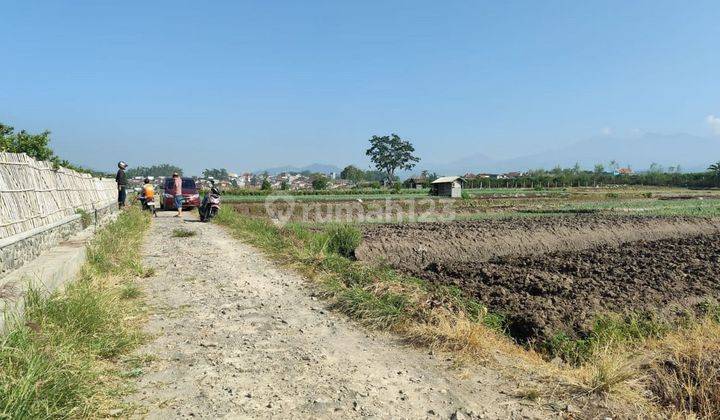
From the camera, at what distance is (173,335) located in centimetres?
459

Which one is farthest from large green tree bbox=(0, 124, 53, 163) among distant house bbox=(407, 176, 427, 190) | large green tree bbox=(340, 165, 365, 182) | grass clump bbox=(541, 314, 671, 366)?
large green tree bbox=(340, 165, 365, 182)

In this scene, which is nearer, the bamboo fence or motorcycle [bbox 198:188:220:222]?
the bamboo fence

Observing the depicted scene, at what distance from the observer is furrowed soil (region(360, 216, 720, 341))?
19.0 ft

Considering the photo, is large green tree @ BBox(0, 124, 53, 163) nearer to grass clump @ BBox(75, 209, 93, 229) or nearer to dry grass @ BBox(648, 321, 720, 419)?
grass clump @ BBox(75, 209, 93, 229)

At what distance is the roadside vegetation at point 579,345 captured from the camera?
3533 millimetres

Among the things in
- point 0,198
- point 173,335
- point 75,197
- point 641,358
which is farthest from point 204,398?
point 75,197

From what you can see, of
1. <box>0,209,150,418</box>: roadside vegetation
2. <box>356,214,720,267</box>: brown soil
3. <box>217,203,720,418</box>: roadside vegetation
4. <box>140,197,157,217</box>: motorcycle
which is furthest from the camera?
<box>140,197,157,217</box>: motorcycle

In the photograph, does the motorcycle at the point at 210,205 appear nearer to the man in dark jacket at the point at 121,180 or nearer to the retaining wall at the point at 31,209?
the man in dark jacket at the point at 121,180

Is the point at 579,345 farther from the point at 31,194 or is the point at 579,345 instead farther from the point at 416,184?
the point at 416,184

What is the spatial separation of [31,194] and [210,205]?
8532 millimetres

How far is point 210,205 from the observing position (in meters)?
15.8

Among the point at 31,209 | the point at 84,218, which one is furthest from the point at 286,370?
the point at 84,218

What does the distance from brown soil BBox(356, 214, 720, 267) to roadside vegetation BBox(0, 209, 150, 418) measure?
5697mm

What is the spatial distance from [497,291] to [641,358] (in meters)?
2.56
